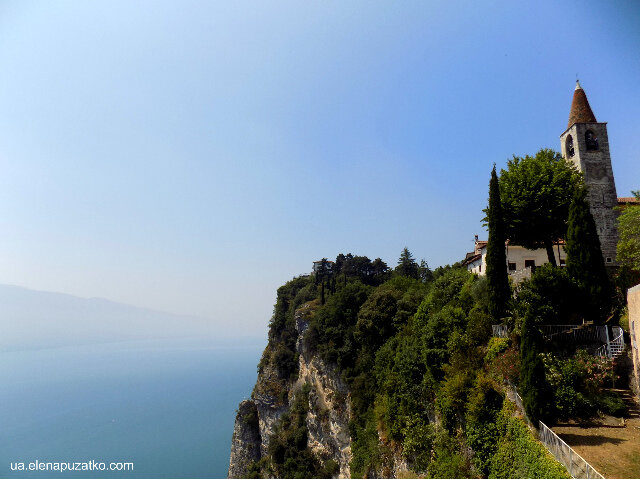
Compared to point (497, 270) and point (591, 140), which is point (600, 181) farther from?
point (497, 270)

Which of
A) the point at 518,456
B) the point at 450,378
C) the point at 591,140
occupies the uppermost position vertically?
the point at 591,140

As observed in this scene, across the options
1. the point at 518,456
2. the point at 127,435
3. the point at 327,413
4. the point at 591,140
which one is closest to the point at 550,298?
the point at 518,456

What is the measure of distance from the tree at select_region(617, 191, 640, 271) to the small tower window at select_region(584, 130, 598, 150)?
7587mm

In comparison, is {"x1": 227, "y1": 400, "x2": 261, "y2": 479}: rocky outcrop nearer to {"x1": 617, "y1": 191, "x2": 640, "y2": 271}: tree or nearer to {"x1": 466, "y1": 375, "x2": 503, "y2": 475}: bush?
{"x1": 466, "y1": 375, "x2": 503, "y2": 475}: bush

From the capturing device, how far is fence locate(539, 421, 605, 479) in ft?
29.7

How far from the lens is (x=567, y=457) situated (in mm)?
10047

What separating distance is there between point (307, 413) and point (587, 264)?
3174cm

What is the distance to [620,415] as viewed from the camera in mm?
13594

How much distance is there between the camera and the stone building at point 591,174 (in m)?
25.2

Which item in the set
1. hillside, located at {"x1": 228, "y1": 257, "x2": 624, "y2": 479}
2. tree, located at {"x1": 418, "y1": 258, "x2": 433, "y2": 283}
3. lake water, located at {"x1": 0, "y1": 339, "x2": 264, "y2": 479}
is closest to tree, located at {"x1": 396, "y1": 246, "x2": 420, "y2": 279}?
tree, located at {"x1": 418, "y1": 258, "x2": 433, "y2": 283}

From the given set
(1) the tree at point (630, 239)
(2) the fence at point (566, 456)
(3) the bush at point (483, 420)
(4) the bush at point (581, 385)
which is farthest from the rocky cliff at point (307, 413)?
(2) the fence at point (566, 456)

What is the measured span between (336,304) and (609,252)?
78.9 ft

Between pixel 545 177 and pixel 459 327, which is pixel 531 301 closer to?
pixel 459 327

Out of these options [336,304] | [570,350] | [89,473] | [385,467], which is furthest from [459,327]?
[89,473]
